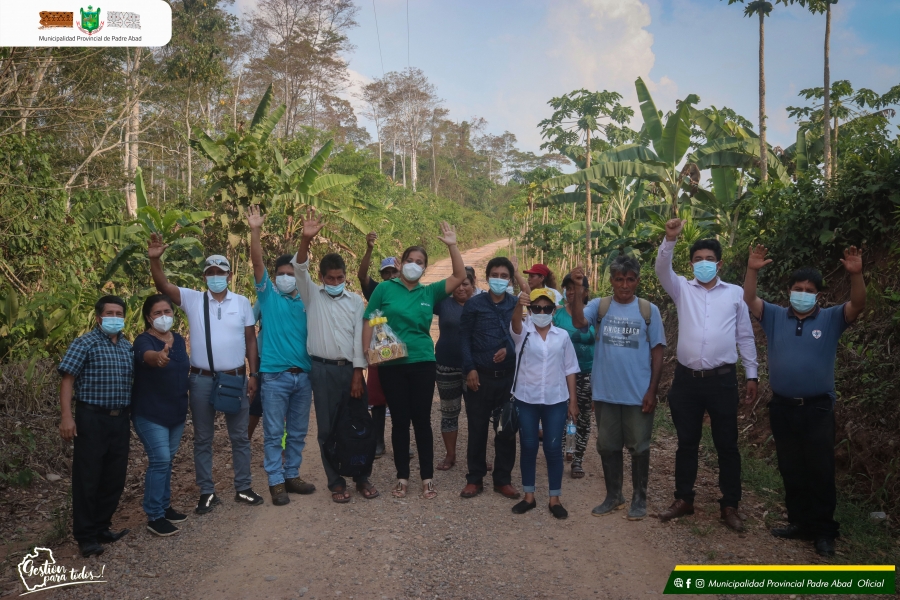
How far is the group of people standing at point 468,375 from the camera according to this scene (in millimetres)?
4402

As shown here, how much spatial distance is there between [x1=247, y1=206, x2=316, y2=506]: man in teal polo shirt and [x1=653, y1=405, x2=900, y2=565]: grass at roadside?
141 inches

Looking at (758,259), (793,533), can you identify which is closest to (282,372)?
(758,259)

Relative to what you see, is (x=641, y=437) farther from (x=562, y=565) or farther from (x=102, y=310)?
(x=102, y=310)

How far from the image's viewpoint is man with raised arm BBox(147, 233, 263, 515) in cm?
500

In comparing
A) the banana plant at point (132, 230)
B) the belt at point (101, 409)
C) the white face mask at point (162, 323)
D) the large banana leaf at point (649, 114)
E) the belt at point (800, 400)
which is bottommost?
the belt at point (800, 400)

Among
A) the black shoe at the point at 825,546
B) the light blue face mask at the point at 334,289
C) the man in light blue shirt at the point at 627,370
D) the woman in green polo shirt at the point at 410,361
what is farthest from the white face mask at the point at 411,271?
the black shoe at the point at 825,546

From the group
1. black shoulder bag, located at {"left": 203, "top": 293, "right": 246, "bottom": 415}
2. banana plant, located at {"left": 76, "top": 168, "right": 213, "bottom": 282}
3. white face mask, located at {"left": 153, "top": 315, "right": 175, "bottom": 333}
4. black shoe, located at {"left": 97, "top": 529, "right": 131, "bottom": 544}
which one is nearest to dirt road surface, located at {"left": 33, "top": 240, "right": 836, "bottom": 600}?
black shoe, located at {"left": 97, "top": 529, "right": 131, "bottom": 544}

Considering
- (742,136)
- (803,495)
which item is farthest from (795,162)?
(803,495)

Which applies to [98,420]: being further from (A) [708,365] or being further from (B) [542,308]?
(A) [708,365]

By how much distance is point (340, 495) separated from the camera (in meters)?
5.19

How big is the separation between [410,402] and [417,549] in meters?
1.29

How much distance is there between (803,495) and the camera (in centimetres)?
448

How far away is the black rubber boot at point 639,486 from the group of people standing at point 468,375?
13 mm

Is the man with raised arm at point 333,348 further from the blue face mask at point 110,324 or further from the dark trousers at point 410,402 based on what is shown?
the blue face mask at point 110,324
